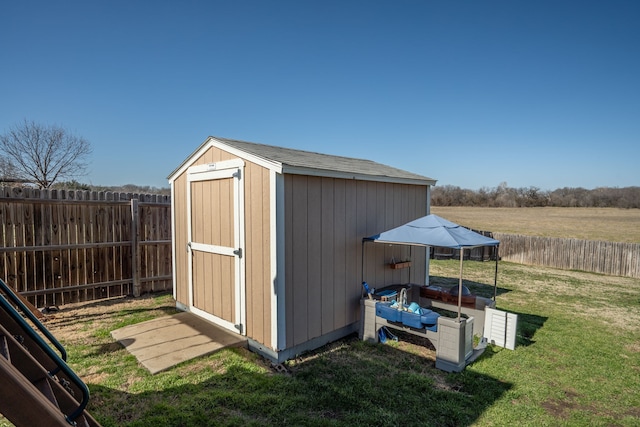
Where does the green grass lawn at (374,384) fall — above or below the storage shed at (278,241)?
below

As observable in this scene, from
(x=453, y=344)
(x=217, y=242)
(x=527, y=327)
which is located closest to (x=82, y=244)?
(x=217, y=242)

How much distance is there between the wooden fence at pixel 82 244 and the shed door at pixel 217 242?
207 centimetres

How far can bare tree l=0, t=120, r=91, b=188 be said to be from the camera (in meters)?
17.2

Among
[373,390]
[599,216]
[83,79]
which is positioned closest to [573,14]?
[373,390]

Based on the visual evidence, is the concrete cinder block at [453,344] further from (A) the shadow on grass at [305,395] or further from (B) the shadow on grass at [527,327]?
(B) the shadow on grass at [527,327]

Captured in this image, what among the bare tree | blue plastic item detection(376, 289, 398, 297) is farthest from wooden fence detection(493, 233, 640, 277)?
the bare tree

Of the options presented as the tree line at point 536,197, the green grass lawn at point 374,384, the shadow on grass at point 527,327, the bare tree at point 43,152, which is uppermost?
the bare tree at point 43,152

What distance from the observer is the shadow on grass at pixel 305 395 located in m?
3.00

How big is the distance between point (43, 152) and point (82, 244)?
53.3 ft

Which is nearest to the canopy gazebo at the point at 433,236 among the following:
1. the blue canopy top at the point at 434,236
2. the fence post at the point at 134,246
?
the blue canopy top at the point at 434,236

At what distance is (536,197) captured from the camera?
33188mm

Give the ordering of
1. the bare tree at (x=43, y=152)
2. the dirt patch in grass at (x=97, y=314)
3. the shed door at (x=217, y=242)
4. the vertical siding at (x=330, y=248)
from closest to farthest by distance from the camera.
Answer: the vertical siding at (x=330, y=248) → the shed door at (x=217, y=242) → the dirt patch in grass at (x=97, y=314) → the bare tree at (x=43, y=152)

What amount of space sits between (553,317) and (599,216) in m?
25.9

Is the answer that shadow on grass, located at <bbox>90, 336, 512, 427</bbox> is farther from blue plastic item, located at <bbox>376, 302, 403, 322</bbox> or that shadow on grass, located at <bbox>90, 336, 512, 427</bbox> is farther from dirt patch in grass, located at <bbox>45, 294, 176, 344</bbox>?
dirt patch in grass, located at <bbox>45, 294, 176, 344</bbox>
